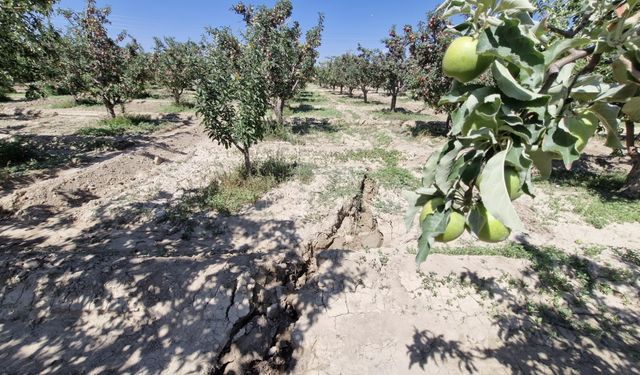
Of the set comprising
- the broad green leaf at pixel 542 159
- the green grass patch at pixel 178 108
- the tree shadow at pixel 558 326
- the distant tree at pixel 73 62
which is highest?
the distant tree at pixel 73 62

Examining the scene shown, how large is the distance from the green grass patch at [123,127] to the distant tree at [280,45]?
6.42 meters

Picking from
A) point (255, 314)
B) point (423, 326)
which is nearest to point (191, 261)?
point (255, 314)

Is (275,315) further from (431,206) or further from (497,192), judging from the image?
(497,192)

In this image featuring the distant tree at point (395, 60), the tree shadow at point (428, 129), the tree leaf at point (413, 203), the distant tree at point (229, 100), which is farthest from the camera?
the distant tree at point (395, 60)

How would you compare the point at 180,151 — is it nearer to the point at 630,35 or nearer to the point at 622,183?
the point at 630,35

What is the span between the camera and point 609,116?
31.2 inches

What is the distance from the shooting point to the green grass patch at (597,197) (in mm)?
6500

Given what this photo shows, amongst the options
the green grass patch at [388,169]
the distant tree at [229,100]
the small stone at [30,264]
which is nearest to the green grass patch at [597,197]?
the green grass patch at [388,169]

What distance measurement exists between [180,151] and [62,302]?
8.00 meters

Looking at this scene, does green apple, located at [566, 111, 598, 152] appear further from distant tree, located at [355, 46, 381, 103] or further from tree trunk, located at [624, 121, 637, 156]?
distant tree, located at [355, 46, 381, 103]

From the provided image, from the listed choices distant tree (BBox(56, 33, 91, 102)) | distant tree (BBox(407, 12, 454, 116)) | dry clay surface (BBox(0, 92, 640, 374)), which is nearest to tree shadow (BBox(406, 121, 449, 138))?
Result: distant tree (BBox(407, 12, 454, 116))

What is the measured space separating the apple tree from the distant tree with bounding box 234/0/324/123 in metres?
12.5

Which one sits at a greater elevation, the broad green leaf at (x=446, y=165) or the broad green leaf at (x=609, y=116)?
the broad green leaf at (x=609, y=116)

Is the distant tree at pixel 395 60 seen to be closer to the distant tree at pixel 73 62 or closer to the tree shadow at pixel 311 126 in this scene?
the tree shadow at pixel 311 126
